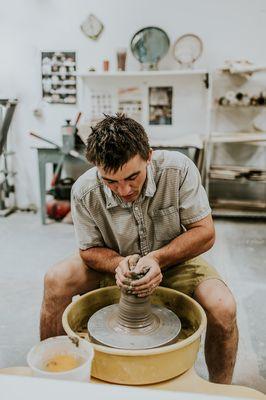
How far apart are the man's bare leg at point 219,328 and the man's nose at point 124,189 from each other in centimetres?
43

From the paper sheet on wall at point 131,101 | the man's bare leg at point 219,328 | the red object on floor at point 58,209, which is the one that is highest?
the paper sheet on wall at point 131,101

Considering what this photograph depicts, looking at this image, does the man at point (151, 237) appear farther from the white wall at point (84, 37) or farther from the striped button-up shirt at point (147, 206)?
the white wall at point (84, 37)

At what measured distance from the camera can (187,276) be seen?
153 cm

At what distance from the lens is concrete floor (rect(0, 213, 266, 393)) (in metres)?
1.89

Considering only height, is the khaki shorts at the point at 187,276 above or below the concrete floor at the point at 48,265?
above

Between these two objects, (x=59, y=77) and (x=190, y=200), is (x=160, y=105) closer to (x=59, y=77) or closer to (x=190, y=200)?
(x=59, y=77)

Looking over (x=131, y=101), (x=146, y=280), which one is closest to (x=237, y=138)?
(x=131, y=101)

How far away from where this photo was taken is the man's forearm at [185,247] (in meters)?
1.45

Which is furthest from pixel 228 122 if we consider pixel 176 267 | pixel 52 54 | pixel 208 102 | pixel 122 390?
pixel 122 390

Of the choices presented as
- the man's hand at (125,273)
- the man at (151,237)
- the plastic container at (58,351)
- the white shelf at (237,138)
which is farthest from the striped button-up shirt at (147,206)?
the white shelf at (237,138)

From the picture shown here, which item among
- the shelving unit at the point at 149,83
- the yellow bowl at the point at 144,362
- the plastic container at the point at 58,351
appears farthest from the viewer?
the shelving unit at the point at 149,83

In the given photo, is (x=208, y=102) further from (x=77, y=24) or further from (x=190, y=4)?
(x=77, y=24)

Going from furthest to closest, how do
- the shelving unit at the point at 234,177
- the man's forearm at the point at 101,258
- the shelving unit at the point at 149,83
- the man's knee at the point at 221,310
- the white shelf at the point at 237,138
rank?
the shelving unit at the point at 149,83
the shelving unit at the point at 234,177
the white shelf at the point at 237,138
the man's forearm at the point at 101,258
the man's knee at the point at 221,310

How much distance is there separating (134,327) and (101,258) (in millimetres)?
315
